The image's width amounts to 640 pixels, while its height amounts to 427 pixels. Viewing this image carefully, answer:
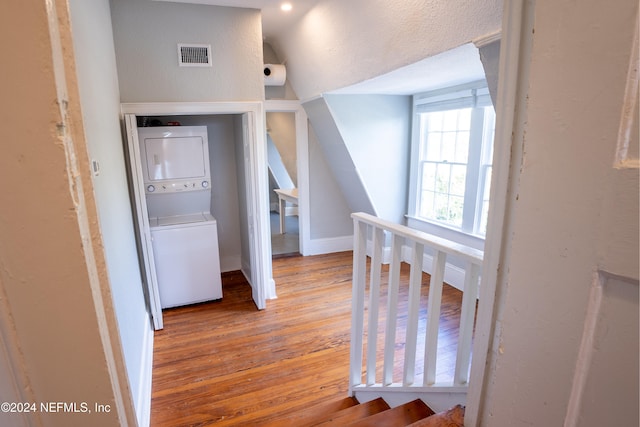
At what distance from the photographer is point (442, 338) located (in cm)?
259

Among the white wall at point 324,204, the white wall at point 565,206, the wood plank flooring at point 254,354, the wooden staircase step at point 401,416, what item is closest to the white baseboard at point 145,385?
the wood plank flooring at point 254,354

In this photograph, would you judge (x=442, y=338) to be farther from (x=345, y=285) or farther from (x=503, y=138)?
(x=503, y=138)

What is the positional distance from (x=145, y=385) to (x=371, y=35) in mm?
2560

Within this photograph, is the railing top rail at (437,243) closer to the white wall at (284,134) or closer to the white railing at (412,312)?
the white railing at (412,312)

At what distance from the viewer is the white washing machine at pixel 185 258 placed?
Result: 2883mm

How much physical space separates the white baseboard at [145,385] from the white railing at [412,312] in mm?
1162

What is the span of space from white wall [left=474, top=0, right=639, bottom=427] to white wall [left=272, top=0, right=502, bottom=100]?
102cm

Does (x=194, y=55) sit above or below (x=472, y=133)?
above

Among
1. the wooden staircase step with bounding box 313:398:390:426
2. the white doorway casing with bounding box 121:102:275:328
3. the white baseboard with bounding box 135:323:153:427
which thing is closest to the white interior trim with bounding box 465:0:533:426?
the wooden staircase step with bounding box 313:398:390:426

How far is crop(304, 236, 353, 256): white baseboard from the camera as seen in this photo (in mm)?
4477

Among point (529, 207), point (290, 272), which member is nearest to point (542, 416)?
point (529, 207)

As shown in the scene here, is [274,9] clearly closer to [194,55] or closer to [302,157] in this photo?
[194,55]

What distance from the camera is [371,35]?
211cm

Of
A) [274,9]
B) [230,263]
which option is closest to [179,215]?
[230,263]
